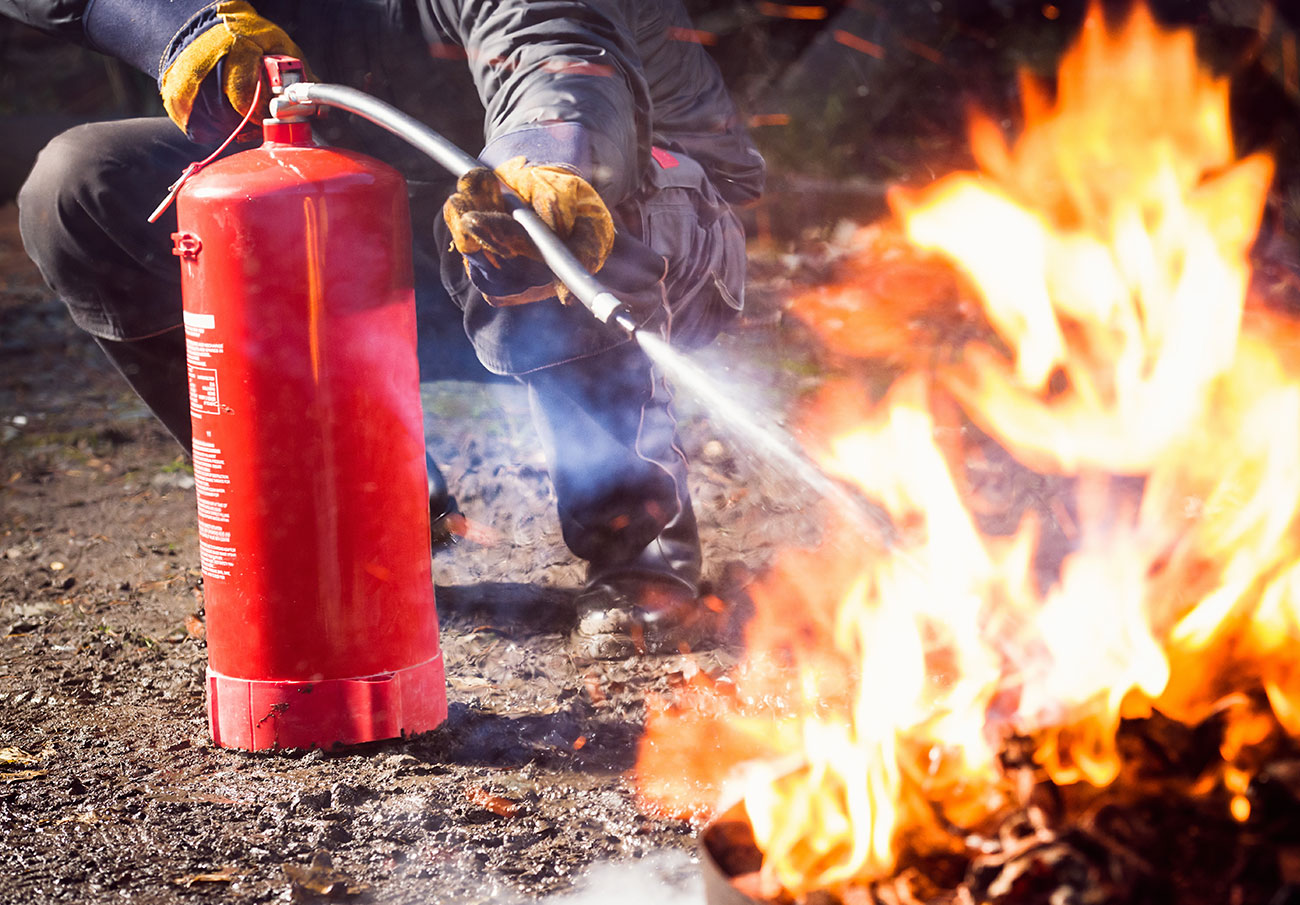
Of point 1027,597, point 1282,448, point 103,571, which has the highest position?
point 1282,448

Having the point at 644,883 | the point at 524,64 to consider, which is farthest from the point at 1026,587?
the point at 524,64

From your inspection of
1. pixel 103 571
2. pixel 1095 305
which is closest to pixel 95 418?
pixel 103 571

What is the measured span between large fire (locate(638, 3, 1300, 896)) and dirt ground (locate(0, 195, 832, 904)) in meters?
0.20

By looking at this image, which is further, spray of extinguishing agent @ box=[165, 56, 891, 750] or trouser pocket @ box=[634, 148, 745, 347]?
trouser pocket @ box=[634, 148, 745, 347]

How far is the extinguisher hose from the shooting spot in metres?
2.10

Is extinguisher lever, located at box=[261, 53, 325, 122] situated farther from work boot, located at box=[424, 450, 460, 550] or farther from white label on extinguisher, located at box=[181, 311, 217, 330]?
work boot, located at box=[424, 450, 460, 550]

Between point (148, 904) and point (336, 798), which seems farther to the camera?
point (336, 798)

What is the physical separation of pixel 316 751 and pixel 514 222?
1.15 metres

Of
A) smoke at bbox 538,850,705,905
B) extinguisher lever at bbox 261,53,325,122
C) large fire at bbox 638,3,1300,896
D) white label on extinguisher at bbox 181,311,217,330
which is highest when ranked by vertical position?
extinguisher lever at bbox 261,53,325,122

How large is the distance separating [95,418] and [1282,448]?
4668mm

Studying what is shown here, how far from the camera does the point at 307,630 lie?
7.91 ft

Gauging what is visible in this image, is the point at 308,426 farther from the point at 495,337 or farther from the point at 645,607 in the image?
the point at 645,607

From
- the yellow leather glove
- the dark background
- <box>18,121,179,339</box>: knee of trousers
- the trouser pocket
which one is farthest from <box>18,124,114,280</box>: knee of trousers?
the dark background

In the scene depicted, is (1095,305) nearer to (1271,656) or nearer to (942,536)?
(942,536)
